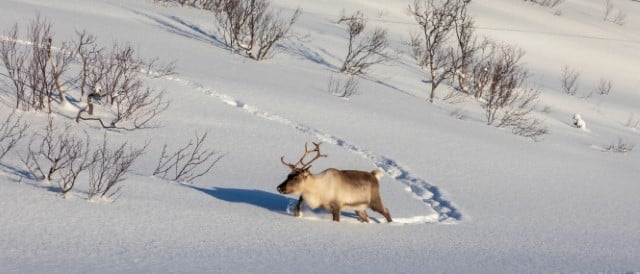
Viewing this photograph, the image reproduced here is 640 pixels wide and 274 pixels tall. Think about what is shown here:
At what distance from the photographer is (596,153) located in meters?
11.6

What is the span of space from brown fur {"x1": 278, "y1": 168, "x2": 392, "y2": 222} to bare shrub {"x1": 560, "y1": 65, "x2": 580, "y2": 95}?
1460 centimetres

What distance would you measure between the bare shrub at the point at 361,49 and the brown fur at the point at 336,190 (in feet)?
33.2

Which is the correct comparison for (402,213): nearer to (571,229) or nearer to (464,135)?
(571,229)

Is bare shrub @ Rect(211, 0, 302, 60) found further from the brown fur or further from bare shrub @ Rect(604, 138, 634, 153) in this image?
the brown fur

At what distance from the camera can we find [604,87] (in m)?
19.6

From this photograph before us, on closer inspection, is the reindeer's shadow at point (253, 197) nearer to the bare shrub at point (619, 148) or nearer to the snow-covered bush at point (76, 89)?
the snow-covered bush at point (76, 89)

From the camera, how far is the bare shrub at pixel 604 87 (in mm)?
19166

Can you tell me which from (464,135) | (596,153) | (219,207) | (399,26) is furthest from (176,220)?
(399,26)

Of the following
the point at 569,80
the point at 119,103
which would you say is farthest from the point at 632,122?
the point at 119,103

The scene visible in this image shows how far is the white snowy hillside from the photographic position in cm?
397

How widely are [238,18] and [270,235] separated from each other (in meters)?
11.5

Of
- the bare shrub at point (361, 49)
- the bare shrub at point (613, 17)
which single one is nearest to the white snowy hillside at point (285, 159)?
the bare shrub at point (361, 49)

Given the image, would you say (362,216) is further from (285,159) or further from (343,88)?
(343,88)

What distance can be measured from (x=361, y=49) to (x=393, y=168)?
784 cm
